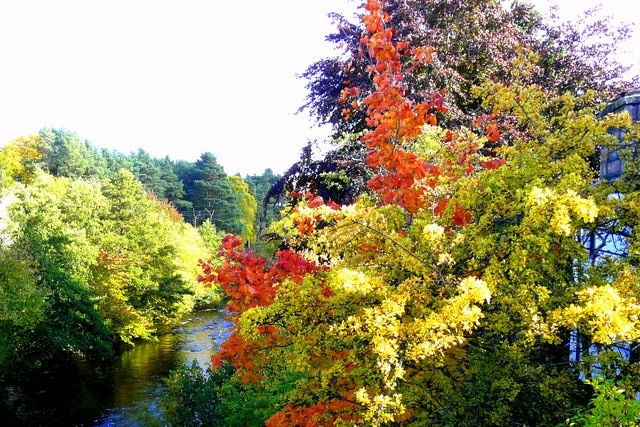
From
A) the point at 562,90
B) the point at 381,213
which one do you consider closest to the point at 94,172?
the point at 562,90

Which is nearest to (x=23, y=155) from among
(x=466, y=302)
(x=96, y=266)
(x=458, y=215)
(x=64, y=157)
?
(x=64, y=157)

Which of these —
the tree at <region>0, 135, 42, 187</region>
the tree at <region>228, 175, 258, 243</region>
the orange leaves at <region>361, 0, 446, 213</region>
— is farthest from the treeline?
the tree at <region>0, 135, 42, 187</region>

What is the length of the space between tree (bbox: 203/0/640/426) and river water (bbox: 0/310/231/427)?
10646 mm

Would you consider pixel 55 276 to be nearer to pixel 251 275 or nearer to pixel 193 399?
pixel 193 399

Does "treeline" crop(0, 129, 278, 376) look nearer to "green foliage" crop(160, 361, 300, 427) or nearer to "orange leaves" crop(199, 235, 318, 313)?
"green foliage" crop(160, 361, 300, 427)

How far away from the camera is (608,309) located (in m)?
3.52

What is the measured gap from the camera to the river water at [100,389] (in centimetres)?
1652

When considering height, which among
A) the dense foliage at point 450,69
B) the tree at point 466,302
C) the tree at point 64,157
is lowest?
the tree at point 466,302

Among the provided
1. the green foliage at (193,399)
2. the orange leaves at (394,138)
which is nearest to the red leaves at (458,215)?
the orange leaves at (394,138)

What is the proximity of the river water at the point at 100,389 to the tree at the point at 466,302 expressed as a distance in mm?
10646

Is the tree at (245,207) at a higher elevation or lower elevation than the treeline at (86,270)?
higher

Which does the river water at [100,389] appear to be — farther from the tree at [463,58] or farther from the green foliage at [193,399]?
the tree at [463,58]

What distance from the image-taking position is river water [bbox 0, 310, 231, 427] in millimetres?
16516

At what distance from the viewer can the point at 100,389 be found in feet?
63.6
